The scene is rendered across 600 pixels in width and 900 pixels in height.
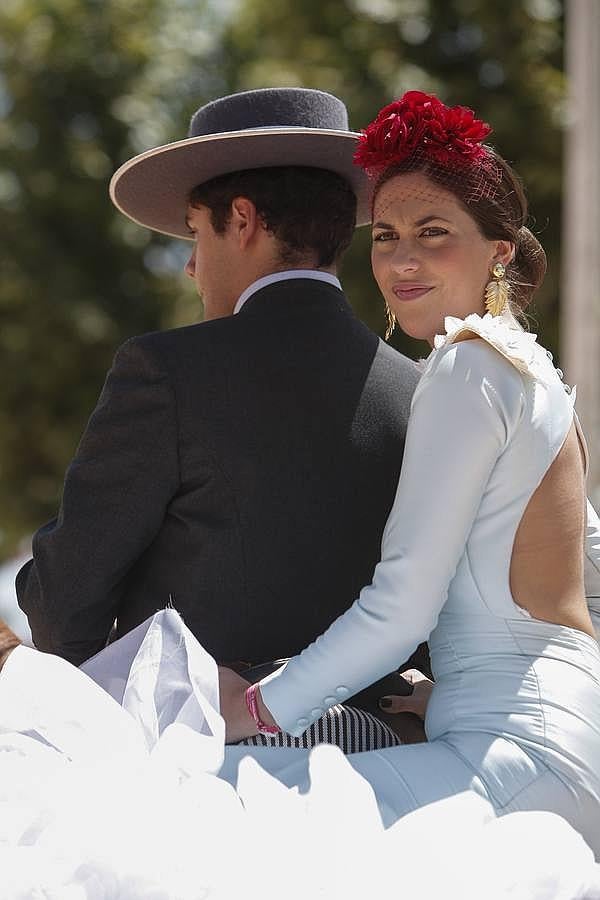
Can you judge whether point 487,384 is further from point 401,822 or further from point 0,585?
point 0,585

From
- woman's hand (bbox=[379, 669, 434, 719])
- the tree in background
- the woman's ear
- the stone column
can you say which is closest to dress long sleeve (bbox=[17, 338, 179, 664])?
woman's hand (bbox=[379, 669, 434, 719])

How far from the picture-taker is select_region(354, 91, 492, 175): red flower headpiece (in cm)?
263

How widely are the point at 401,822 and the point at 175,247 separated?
13.8 metres

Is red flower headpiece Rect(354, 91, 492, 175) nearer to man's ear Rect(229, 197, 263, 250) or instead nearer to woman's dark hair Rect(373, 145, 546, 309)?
woman's dark hair Rect(373, 145, 546, 309)

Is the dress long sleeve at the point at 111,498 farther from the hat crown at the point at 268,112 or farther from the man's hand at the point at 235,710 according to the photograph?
the hat crown at the point at 268,112

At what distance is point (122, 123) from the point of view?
15.2 meters

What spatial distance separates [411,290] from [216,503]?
0.56m

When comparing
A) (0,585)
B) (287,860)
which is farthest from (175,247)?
(287,860)

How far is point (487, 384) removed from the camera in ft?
7.72

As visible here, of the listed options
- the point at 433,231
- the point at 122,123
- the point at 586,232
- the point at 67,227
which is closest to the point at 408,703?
the point at 433,231

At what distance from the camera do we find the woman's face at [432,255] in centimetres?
265

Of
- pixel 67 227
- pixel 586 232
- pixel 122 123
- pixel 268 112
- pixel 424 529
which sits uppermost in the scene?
pixel 122 123

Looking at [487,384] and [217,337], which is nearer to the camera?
[487,384]

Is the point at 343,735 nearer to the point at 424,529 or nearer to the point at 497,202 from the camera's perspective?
the point at 424,529
